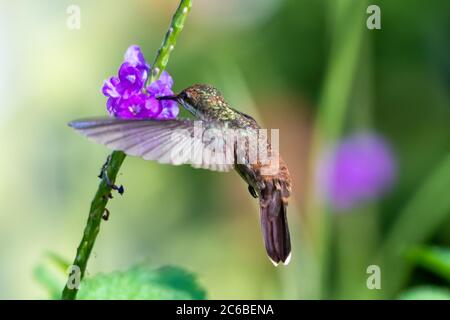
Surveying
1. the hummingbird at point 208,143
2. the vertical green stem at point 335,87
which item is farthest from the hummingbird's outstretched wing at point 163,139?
the vertical green stem at point 335,87

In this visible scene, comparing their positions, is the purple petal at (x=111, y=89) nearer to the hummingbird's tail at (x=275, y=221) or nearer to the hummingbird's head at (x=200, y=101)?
the hummingbird's head at (x=200, y=101)

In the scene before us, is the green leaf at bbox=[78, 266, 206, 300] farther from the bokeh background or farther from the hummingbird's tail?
the bokeh background

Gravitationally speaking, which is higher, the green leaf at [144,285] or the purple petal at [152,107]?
the purple petal at [152,107]

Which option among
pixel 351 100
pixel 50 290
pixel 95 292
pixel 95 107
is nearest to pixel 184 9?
pixel 95 292

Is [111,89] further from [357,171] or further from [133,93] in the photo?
[357,171]

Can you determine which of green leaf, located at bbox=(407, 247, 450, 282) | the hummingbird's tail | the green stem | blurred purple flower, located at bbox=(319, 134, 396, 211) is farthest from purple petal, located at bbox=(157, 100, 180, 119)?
blurred purple flower, located at bbox=(319, 134, 396, 211)
